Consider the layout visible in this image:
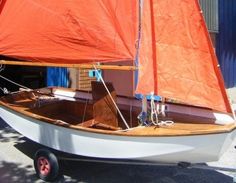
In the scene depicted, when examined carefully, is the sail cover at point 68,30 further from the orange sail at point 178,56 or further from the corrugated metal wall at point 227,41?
the corrugated metal wall at point 227,41

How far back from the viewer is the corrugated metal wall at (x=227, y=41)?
566 inches

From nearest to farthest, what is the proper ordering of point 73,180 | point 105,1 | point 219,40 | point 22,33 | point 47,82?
point 105,1
point 73,180
point 22,33
point 47,82
point 219,40

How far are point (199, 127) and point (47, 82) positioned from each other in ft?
20.8

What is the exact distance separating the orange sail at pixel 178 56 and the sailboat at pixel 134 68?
11mm

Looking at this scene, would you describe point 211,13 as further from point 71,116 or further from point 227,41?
point 71,116

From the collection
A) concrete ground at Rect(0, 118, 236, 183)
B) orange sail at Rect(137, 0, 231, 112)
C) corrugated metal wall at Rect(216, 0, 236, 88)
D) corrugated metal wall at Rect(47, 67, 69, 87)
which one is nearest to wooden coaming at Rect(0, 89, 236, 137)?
orange sail at Rect(137, 0, 231, 112)

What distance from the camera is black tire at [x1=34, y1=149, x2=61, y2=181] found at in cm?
548

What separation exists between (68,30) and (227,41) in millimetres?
10106

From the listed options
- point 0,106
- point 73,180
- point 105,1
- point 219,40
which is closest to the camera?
point 105,1

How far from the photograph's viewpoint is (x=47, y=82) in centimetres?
1055

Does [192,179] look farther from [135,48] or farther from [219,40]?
[219,40]

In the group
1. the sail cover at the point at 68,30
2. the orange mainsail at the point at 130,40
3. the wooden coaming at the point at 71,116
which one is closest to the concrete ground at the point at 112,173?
the wooden coaming at the point at 71,116

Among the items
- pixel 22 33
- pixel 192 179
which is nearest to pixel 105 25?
pixel 22 33

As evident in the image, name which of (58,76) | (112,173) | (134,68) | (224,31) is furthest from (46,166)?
(224,31)
